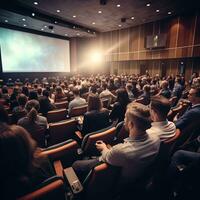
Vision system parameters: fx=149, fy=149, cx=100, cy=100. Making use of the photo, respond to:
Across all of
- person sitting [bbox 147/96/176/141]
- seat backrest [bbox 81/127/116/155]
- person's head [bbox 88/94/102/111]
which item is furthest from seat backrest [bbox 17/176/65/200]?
person's head [bbox 88/94/102/111]

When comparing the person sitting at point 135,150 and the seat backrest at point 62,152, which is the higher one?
the person sitting at point 135,150

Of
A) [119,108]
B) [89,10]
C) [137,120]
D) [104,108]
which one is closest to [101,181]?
[137,120]

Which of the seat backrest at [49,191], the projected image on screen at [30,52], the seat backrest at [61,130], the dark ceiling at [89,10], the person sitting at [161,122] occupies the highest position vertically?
the dark ceiling at [89,10]

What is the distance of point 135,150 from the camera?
1.27m

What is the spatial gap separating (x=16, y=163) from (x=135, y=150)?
89 centimetres

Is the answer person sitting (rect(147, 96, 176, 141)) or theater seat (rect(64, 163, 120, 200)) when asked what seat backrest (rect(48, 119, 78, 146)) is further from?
person sitting (rect(147, 96, 176, 141))

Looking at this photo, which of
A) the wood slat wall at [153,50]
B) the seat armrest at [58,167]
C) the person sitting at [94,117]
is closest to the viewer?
the seat armrest at [58,167]

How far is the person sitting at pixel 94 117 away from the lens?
8.73ft

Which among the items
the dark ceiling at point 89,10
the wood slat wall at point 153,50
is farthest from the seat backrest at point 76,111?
the wood slat wall at point 153,50

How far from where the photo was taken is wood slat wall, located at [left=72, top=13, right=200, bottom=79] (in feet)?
35.4

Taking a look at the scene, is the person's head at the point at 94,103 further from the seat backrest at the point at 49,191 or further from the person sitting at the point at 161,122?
the seat backrest at the point at 49,191

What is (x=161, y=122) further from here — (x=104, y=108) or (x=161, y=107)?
(x=104, y=108)

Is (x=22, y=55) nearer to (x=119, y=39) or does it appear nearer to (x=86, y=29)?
(x=86, y=29)

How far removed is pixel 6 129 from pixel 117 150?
2.77 ft
